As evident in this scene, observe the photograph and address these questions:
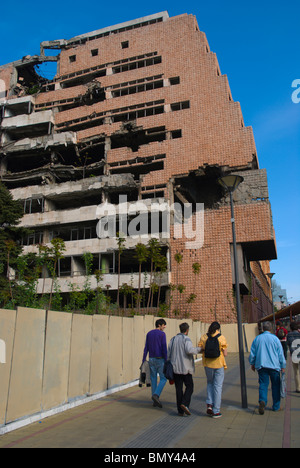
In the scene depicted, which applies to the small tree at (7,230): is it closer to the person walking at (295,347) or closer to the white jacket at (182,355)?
the person walking at (295,347)

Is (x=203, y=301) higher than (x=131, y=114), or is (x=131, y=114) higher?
(x=131, y=114)

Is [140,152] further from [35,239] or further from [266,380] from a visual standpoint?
[266,380]

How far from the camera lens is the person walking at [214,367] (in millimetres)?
6652

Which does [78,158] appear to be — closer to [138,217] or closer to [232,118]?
[138,217]

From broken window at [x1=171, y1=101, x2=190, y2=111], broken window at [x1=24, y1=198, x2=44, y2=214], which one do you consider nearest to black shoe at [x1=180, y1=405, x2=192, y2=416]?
broken window at [x1=24, y1=198, x2=44, y2=214]

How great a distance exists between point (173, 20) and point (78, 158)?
19486 mm

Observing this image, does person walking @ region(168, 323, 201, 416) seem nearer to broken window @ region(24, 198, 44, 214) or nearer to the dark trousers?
the dark trousers

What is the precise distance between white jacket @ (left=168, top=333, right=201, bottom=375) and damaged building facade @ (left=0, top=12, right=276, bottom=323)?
86.0 feet

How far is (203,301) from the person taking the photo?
3400 centimetres

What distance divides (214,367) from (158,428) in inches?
58.0

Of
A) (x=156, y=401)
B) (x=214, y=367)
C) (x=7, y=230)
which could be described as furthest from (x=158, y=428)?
Answer: (x=7, y=230)

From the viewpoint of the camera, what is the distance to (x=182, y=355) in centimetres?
686

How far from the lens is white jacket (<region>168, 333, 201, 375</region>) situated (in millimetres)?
6777
